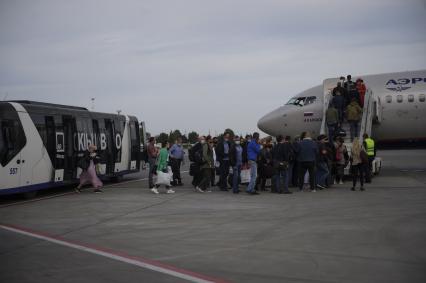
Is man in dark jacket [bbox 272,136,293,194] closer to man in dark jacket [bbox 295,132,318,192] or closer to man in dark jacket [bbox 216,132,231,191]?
man in dark jacket [bbox 295,132,318,192]

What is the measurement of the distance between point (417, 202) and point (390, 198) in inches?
39.0

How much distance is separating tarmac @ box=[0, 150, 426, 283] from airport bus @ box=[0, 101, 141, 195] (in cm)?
103

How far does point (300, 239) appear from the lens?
833 cm

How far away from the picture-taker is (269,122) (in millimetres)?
23547

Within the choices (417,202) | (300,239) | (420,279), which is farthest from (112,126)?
(420,279)

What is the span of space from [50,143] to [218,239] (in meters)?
9.46

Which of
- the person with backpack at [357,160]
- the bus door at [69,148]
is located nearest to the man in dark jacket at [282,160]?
the person with backpack at [357,160]

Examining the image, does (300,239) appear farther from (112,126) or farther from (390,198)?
(112,126)

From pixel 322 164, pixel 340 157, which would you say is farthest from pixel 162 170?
pixel 340 157

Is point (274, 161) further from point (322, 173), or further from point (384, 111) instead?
point (384, 111)

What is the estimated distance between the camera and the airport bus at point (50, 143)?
14.3 meters

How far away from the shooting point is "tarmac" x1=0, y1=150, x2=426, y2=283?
632cm

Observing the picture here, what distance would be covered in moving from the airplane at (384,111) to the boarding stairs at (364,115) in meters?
0.04

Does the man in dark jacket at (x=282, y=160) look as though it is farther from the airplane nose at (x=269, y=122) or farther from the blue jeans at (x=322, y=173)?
the airplane nose at (x=269, y=122)
